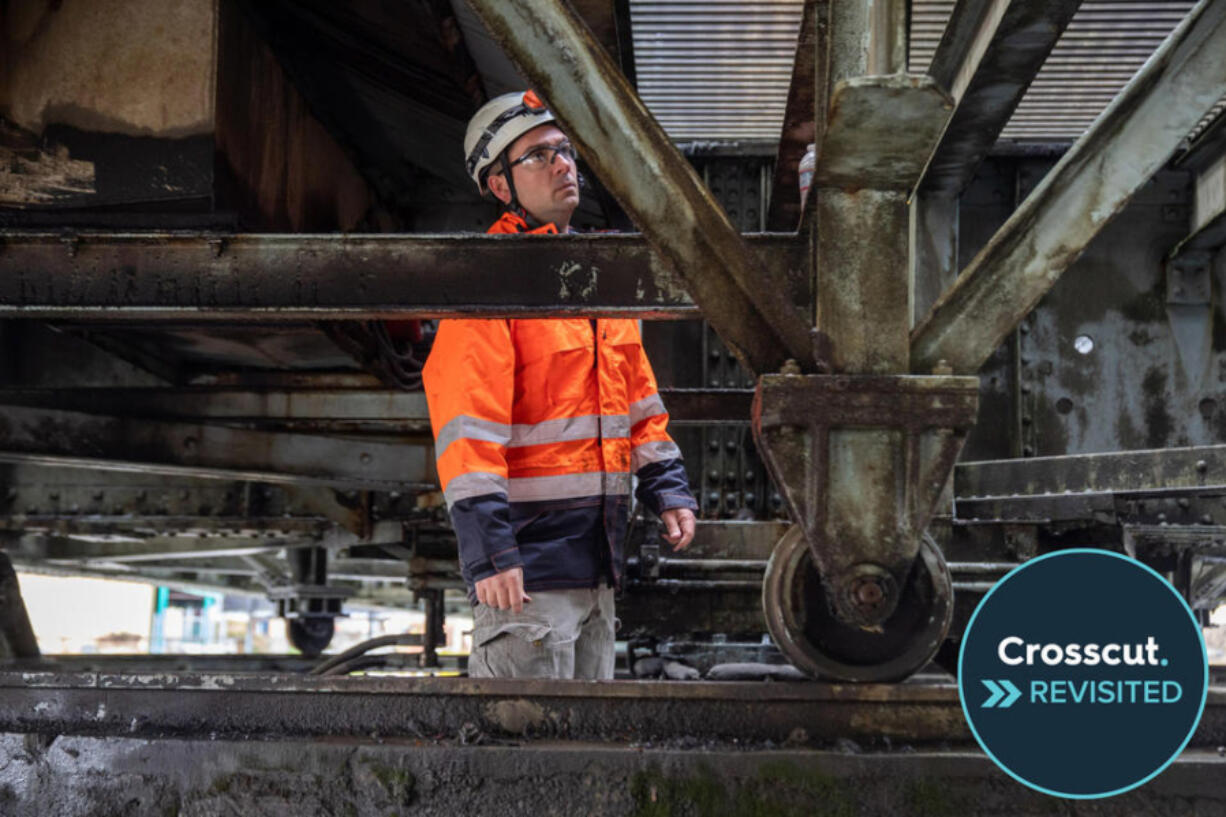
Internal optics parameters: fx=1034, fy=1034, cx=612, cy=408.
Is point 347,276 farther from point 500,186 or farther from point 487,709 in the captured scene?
point 487,709

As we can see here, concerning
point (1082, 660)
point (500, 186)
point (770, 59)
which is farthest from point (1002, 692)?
point (770, 59)

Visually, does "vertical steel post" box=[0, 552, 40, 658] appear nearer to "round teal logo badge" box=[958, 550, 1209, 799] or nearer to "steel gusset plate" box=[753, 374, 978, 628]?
"steel gusset plate" box=[753, 374, 978, 628]

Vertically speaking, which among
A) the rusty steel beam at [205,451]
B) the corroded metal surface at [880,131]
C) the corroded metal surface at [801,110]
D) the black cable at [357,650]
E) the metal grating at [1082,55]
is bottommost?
the black cable at [357,650]

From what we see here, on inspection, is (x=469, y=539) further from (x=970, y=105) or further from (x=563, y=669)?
(x=970, y=105)

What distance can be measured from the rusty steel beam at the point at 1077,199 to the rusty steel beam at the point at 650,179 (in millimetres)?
297

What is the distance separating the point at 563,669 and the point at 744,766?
1.76 ft

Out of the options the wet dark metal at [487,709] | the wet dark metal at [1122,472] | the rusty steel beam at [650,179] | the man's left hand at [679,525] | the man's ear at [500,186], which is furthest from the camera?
the wet dark metal at [1122,472]

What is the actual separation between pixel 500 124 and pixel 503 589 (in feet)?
3.87

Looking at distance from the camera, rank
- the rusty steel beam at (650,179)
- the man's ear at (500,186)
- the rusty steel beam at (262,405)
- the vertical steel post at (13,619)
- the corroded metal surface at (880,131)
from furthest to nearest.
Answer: the vertical steel post at (13,619), the rusty steel beam at (262,405), the man's ear at (500,186), the rusty steel beam at (650,179), the corroded metal surface at (880,131)

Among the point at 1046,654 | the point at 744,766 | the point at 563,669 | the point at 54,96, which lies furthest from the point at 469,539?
the point at 54,96

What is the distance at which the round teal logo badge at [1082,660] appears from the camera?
183cm

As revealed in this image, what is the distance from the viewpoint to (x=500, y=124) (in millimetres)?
2611

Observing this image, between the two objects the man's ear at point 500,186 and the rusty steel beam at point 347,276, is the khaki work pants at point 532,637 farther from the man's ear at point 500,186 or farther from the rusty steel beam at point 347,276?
the man's ear at point 500,186

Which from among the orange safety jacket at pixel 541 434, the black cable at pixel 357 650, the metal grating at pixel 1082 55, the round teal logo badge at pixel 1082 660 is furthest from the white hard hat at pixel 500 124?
the black cable at pixel 357 650
